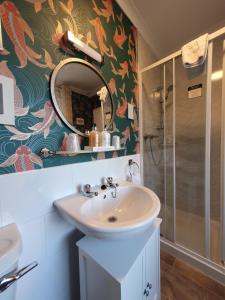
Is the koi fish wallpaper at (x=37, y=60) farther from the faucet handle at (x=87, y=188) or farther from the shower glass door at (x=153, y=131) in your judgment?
the shower glass door at (x=153, y=131)

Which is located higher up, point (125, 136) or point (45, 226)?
point (125, 136)

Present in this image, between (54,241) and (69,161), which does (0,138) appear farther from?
(54,241)

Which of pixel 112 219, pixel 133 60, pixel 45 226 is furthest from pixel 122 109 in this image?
pixel 45 226

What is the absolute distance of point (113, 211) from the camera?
3.47ft

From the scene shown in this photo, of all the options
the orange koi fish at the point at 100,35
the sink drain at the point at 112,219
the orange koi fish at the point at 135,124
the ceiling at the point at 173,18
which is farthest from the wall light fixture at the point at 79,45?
the sink drain at the point at 112,219

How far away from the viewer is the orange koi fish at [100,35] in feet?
3.66

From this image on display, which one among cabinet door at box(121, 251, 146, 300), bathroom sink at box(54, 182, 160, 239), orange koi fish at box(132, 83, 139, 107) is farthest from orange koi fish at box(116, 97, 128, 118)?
cabinet door at box(121, 251, 146, 300)

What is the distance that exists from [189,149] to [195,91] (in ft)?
2.16

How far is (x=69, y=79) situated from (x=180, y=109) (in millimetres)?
1293

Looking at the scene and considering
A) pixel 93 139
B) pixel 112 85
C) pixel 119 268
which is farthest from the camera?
pixel 112 85

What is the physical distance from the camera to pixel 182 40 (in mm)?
1930

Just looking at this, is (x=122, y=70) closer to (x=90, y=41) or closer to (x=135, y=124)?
(x=90, y=41)

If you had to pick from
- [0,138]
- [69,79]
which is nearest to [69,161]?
[0,138]

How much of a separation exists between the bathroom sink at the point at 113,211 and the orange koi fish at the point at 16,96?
518 millimetres
